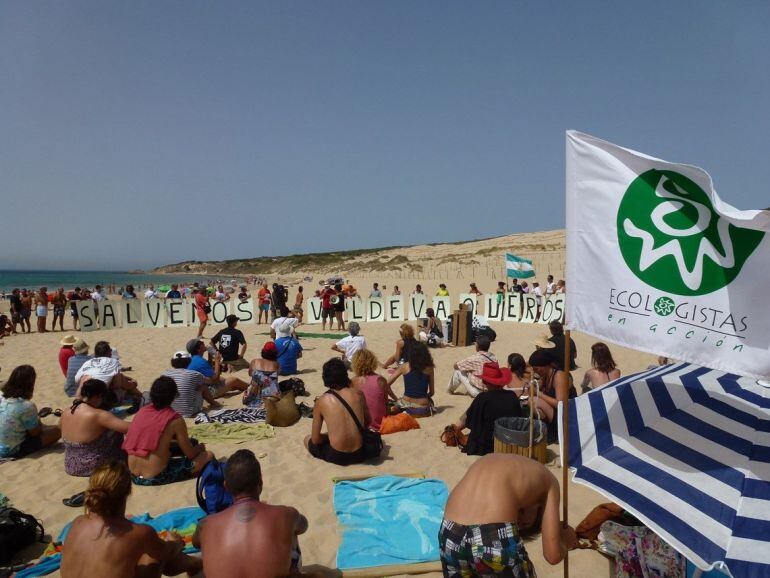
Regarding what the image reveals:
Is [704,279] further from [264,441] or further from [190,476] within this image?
[264,441]

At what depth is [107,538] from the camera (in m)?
2.78

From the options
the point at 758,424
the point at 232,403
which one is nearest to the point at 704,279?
the point at 758,424

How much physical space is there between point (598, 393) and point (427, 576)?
1790 millimetres

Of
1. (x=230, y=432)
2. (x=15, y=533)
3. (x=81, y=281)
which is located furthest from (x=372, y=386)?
(x=81, y=281)

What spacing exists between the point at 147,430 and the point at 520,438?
140 inches

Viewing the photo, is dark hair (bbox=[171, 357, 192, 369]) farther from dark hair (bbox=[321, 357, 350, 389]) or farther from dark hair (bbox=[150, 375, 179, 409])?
dark hair (bbox=[321, 357, 350, 389])

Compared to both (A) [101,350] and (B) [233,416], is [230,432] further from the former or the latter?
(A) [101,350]

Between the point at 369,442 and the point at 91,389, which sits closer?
the point at 91,389

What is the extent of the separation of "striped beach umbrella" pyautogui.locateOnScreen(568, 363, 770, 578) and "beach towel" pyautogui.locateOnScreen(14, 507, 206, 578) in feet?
9.67

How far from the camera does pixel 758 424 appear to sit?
2.51 meters

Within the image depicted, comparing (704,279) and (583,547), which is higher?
(704,279)

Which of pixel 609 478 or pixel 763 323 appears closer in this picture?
pixel 763 323

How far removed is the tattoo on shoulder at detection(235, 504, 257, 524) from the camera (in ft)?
9.00

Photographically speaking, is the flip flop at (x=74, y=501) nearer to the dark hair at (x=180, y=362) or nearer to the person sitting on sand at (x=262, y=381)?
the dark hair at (x=180, y=362)
